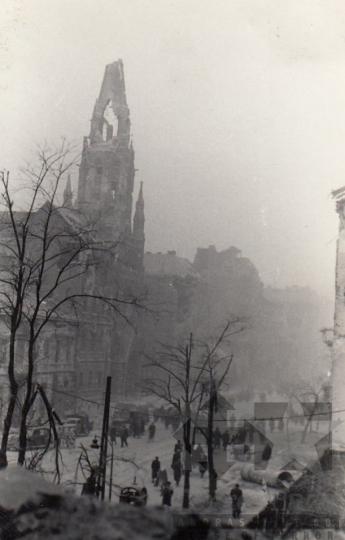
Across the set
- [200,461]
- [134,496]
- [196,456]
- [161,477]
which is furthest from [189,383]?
[134,496]

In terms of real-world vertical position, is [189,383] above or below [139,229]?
below

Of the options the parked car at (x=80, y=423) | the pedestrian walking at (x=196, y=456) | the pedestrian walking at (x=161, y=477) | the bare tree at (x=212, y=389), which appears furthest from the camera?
the parked car at (x=80, y=423)

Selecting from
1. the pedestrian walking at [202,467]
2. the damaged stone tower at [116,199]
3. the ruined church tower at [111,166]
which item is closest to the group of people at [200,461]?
the pedestrian walking at [202,467]

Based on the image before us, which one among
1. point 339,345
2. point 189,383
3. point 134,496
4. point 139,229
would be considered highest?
point 139,229

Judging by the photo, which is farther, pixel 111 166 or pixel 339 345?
pixel 111 166

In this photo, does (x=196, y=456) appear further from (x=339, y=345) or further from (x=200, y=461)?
(x=339, y=345)

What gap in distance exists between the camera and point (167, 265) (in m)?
64.4

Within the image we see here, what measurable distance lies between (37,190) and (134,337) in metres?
40.1

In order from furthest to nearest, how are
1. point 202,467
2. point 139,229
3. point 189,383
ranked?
point 139,229
point 189,383
point 202,467

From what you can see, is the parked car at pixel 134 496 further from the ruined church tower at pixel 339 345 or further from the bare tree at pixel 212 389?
the ruined church tower at pixel 339 345

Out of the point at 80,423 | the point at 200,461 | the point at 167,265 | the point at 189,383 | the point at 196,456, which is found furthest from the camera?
the point at 167,265

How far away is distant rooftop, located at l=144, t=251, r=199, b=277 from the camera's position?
2435 inches

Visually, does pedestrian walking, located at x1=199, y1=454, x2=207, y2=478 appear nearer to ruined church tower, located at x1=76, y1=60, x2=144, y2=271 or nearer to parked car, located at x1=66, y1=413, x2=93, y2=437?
parked car, located at x1=66, y1=413, x2=93, y2=437

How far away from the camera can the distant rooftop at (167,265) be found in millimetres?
61850
